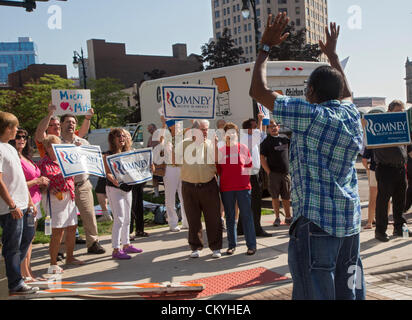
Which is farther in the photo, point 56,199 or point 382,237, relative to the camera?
point 382,237

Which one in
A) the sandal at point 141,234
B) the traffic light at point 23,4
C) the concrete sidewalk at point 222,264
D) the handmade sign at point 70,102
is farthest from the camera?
the traffic light at point 23,4

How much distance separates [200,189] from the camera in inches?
236

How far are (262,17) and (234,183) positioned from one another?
128 meters

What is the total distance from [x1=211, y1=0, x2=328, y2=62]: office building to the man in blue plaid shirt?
124 m

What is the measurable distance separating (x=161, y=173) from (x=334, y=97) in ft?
19.2

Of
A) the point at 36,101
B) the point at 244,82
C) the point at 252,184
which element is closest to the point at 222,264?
the point at 252,184

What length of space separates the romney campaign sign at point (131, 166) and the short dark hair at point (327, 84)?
14.0 ft

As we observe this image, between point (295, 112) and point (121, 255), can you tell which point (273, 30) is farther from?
point (121, 255)

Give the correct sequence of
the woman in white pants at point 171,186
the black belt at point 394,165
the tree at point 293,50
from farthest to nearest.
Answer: the tree at point 293,50, the woman in white pants at point 171,186, the black belt at point 394,165

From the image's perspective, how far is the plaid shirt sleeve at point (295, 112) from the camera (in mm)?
2342

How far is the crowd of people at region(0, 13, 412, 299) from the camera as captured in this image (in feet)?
7.98

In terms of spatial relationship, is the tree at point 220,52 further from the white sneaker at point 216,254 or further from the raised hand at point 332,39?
the raised hand at point 332,39

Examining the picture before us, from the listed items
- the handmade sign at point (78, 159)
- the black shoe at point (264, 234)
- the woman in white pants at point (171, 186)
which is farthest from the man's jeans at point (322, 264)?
the woman in white pants at point (171, 186)
